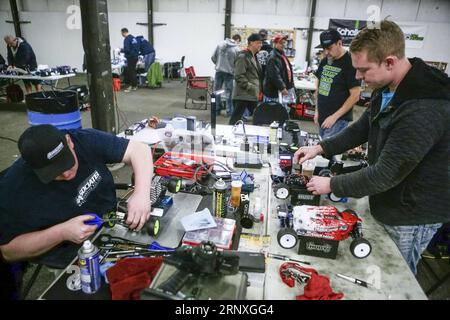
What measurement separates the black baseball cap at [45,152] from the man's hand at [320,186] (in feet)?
3.56

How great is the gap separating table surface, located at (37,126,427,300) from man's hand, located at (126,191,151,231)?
0.07 metres

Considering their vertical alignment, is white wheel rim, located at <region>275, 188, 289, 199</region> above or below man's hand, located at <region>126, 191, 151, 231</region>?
below

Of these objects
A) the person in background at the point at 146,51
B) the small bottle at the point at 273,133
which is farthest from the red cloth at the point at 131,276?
the person in background at the point at 146,51

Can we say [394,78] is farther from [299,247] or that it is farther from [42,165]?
[42,165]

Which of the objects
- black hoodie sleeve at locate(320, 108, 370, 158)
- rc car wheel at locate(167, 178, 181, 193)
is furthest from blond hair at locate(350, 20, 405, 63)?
rc car wheel at locate(167, 178, 181, 193)

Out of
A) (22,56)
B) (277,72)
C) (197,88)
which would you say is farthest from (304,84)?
(22,56)

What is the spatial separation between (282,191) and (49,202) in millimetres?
1130

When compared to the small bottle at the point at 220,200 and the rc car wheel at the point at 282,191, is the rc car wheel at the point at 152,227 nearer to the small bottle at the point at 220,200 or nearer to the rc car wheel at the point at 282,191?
the small bottle at the point at 220,200

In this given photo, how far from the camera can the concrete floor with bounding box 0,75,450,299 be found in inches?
87.1

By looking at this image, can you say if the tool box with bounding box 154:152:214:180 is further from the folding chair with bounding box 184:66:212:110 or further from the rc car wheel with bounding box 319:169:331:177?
the folding chair with bounding box 184:66:212:110

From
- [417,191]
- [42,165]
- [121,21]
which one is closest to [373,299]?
[417,191]

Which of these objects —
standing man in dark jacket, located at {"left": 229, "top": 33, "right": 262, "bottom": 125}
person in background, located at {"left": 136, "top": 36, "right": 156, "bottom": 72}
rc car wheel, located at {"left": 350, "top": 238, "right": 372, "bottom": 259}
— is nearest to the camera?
rc car wheel, located at {"left": 350, "top": 238, "right": 372, "bottom": 259}

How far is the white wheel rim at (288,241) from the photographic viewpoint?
4.40 ft

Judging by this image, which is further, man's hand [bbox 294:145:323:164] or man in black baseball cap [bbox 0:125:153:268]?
man's hand [bbox 294:145:323:164]
